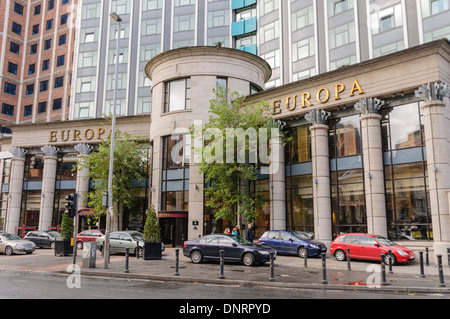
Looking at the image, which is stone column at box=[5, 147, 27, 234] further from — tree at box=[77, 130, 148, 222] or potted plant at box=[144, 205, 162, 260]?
potted plant at box=[144, 205, 162, 260]

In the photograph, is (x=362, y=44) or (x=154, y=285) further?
(x=362, y=44)

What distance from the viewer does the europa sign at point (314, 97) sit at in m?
23.3

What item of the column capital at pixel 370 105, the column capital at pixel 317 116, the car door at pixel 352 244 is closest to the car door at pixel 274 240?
the car door at pixel 352 244

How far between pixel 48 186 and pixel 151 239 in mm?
21535

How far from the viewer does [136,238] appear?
72.8 feet

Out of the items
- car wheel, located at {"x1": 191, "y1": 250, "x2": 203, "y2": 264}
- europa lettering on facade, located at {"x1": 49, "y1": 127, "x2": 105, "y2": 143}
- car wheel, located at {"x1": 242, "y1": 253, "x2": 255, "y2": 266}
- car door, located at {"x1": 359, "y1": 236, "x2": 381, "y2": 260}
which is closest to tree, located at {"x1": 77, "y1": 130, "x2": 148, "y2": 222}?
europa lettering on facade, located at {"x1": 49, "y1": 127, "x2": 105, "y2": 143}

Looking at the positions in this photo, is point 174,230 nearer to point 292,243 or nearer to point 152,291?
point 292,243

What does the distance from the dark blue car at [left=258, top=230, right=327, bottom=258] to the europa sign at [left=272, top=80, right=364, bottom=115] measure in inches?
345

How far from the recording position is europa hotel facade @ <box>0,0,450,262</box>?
21297 mm

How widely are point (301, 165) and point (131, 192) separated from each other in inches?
583

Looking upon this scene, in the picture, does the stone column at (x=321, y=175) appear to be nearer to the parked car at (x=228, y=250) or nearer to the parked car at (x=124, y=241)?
the parked car at (x=228, y=250)

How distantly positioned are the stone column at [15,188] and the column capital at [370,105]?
33.2 meters
